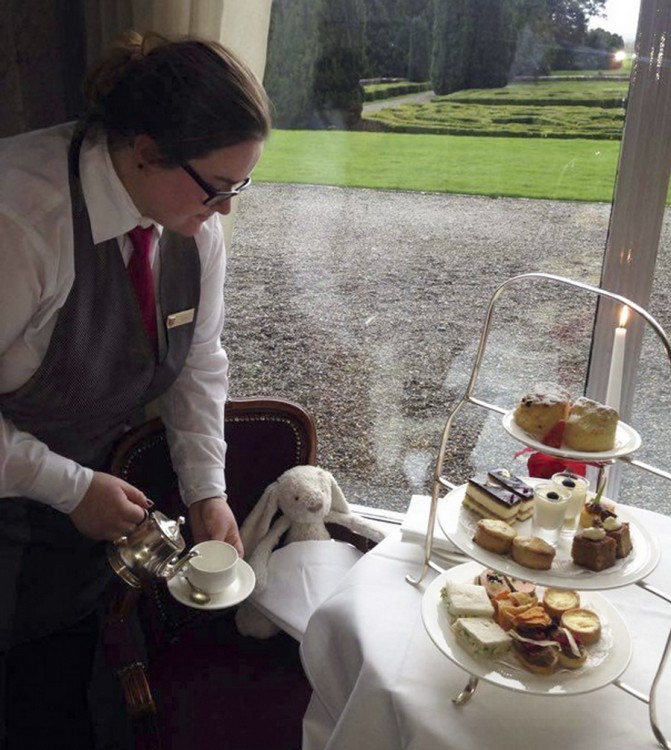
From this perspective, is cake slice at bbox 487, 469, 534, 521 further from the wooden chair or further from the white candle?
the wooden chair

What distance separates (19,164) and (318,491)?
0.84m

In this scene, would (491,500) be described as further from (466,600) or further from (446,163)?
(446,163)

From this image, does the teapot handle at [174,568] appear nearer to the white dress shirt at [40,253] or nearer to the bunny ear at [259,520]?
the white dress shirt at [40,253]

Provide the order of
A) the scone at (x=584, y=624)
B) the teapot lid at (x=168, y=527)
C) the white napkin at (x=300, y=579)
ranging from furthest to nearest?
the white napkin at (x=300, y=579) < the teapot lid at (x=168, y=527) < the scone at (x=584, y=624)

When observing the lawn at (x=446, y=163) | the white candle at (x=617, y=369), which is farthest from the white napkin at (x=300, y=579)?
the lawn at (x=446, y=163)

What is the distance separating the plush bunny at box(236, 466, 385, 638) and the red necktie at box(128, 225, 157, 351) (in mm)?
471

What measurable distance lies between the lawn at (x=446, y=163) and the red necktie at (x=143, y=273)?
24.8 inches

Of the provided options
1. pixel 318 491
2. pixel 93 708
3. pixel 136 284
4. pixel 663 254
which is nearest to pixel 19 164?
pixel 136 284

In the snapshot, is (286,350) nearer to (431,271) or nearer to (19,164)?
(431,271)

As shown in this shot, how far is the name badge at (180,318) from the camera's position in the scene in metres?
1.48

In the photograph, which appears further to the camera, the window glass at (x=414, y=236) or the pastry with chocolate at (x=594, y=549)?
the window glass at (x=414, y=236)

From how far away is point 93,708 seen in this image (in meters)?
1.55

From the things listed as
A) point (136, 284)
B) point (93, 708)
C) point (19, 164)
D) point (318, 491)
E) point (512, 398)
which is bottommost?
point (93, 708)

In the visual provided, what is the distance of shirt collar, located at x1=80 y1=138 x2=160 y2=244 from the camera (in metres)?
1.29
